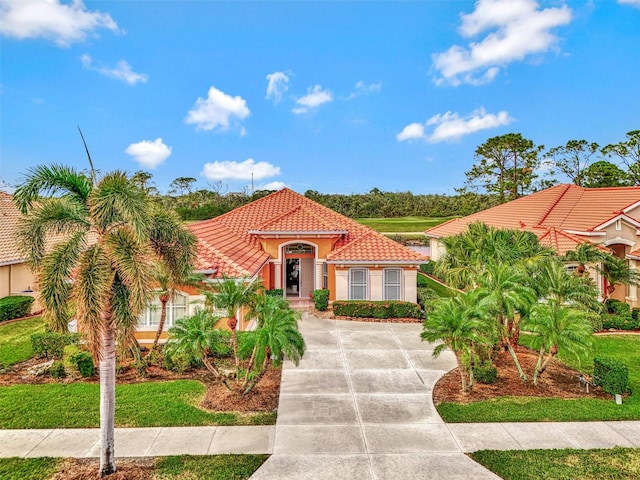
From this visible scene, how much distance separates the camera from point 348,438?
27.2 ft

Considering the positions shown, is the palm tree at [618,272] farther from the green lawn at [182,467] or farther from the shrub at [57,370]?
the shrub at [57,370]

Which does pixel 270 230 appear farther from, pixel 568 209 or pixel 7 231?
pixel 568 209

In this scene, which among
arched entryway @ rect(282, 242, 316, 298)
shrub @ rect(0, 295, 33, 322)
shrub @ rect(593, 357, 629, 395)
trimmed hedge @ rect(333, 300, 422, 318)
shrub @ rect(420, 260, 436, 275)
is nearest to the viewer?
shrub @ rect(593, 357, 629, 395)

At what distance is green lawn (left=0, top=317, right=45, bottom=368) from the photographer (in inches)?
523

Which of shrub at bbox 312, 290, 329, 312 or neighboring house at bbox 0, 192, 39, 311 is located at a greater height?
neighboring house at bbox 0, 192, 39, 311

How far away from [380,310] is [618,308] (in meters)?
10.8

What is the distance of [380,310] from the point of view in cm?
1800

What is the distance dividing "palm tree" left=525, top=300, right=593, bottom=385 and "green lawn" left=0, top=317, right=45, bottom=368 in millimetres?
15962

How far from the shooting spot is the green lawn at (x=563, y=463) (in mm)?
7043

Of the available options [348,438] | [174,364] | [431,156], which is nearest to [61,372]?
[174,364]

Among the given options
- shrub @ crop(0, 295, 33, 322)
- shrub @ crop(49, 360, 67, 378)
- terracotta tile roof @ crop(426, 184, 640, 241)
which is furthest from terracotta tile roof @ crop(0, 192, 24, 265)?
terracotta tile roof @ crop(426, 184, 640, 241)

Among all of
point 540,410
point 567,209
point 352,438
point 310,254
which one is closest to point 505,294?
point 540,410

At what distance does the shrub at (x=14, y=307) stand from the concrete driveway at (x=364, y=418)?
14092 mm

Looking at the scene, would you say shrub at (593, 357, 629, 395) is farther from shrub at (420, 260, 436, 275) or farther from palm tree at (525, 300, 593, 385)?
shrub at (420, 260, 436, 275)
